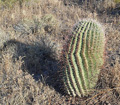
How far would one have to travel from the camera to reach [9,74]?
321 centimetres

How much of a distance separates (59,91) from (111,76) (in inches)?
35.9

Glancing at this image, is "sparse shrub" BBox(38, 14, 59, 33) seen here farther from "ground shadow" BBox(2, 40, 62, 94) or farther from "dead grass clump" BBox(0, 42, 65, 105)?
"dead grass clump" BBox(0, 42, 65, 105)

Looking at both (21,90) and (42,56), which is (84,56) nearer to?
(21,90)

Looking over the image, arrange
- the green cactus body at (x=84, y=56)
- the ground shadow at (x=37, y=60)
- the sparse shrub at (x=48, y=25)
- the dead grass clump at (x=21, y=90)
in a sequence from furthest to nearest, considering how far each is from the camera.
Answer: the sparse shrub at (x=48, y=25), the ground shadow at (x=37, y=60), the dead grass clump at (x=21, y=90), the green cactus body at (x=84, y=56)

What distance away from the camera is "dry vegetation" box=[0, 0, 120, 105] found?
8.98 ft

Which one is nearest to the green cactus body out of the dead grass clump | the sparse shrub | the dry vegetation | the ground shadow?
the dry vegetation

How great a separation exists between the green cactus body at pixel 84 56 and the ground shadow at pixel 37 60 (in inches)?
26.9

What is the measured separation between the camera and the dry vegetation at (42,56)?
2.74 m

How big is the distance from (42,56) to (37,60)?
241mm

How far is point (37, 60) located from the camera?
3631 millimetres

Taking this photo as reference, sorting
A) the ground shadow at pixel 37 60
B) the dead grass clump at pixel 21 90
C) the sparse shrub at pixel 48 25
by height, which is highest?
the sparse shrub at pixel 48 25

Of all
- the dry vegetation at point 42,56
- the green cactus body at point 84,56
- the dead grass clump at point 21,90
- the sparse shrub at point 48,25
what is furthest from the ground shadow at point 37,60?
the sparse shrub at point 48,25

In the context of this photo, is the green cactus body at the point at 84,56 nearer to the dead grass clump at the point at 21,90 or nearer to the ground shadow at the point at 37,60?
the dead grass clump at the point at 21,90

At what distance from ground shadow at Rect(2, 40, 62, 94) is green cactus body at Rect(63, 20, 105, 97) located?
68 centimetres
